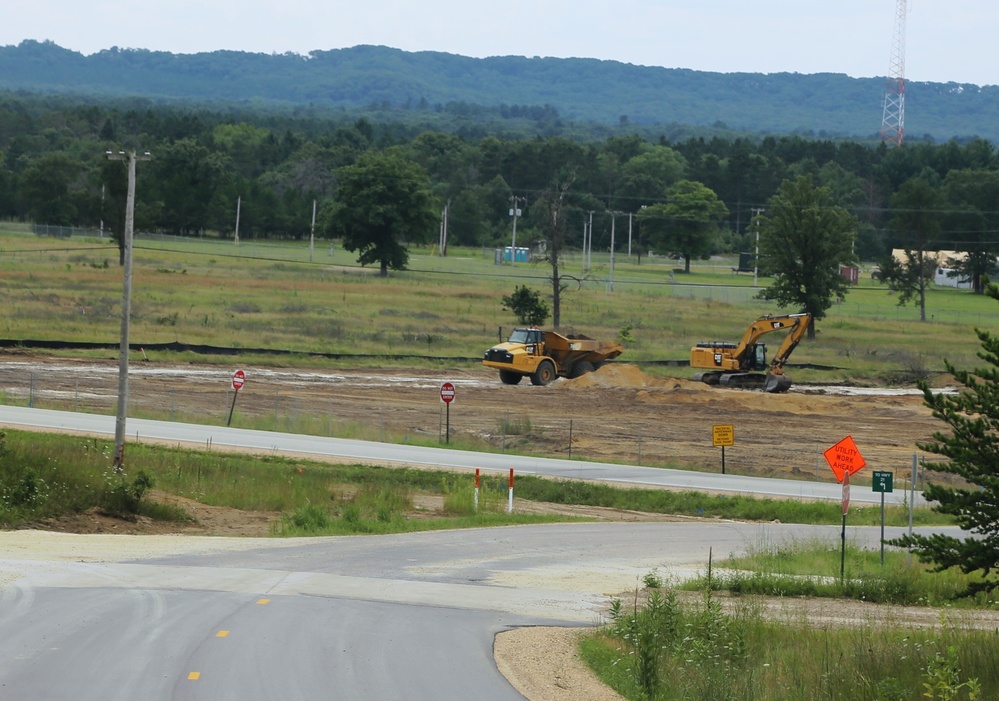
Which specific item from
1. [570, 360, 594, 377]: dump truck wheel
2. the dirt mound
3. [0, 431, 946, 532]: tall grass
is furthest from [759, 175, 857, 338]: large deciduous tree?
[0, 431, 946, 532]: tall grass

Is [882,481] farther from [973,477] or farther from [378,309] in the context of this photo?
[378,309]

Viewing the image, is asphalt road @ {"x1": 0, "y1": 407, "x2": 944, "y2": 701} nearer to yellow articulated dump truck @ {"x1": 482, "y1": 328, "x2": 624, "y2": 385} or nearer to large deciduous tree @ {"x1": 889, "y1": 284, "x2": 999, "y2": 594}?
large deciduous tree @ {"x1": 889, "y1": 284, "x2": 999, "y2": 594}

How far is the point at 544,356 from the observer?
193 ft

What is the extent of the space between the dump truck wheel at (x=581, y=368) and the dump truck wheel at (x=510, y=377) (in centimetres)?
311

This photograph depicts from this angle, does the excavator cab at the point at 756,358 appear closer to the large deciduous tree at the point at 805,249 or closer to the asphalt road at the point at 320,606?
the large deciduous tree at the point at 805,249

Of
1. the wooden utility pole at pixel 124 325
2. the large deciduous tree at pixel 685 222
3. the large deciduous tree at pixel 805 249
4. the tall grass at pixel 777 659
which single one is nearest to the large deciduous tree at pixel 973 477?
the tall grass at pixel 777 659

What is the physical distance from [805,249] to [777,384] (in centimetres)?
2579

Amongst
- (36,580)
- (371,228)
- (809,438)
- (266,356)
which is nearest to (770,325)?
(809,438)

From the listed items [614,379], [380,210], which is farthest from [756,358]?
[380,210]

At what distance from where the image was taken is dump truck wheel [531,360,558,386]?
58.2m

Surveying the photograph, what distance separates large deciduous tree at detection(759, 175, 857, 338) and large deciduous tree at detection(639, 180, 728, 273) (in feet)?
246

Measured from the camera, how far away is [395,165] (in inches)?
4599

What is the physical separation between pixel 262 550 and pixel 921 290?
90.2m

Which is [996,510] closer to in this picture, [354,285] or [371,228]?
[354,285]
